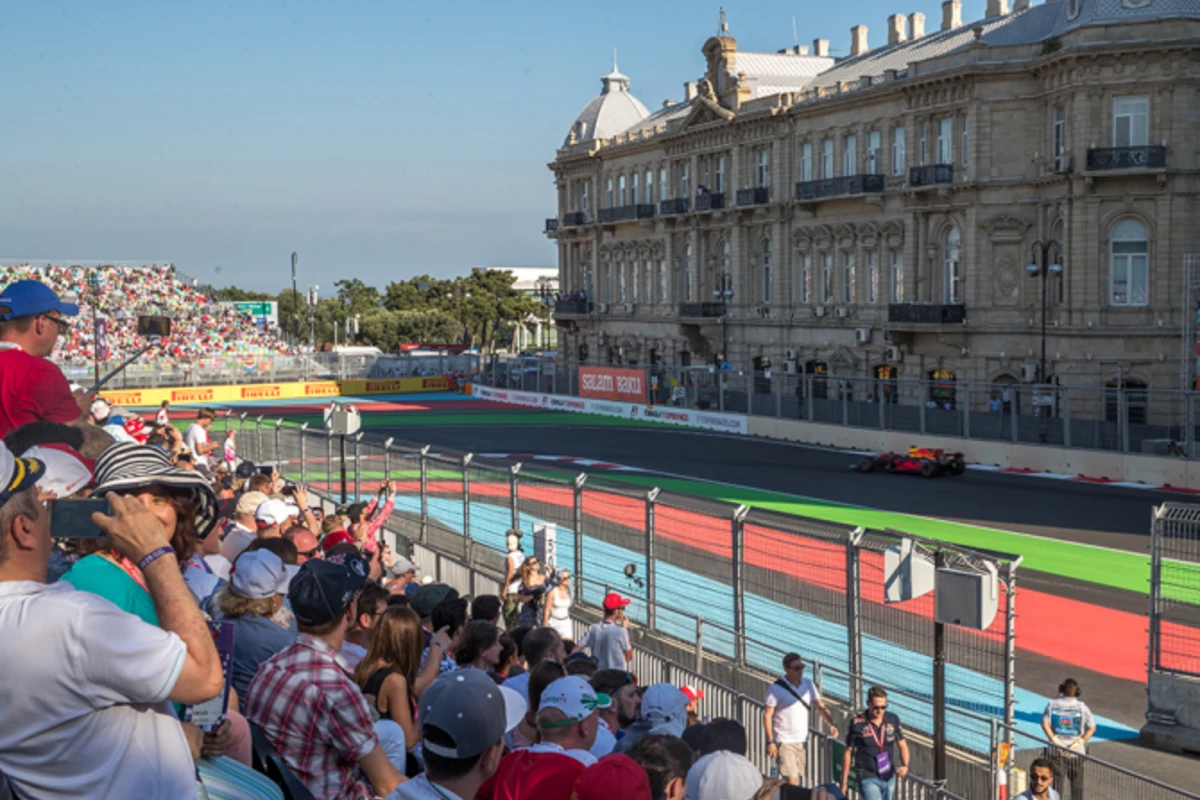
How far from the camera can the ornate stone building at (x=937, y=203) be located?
4350 cm

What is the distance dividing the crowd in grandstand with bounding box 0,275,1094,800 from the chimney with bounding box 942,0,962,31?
185ft

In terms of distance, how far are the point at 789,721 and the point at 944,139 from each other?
43690 mm

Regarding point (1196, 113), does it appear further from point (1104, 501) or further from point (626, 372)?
point (626, 372)

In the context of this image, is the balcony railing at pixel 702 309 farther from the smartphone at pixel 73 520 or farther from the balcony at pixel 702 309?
the smartphone at pixel 73 520

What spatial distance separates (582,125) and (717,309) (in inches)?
1018

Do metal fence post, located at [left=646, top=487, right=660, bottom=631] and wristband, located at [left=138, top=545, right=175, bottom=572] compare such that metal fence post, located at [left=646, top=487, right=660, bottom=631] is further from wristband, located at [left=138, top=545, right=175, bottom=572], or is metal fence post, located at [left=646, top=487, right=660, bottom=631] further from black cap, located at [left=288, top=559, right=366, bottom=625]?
wristband, located at [left=138, top=545, right=175, bottom=572]

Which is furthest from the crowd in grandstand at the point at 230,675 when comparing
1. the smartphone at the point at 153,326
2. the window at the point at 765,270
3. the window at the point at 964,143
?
the window at the point at 765,270

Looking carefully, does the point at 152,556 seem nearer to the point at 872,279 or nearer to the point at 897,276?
the point at 897,276

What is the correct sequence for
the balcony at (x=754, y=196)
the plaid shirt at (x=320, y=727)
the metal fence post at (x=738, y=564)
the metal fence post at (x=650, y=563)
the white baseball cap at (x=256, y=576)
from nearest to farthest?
the plaid shirt at (x=320, y=727), the white baseball cap at (x=256, y=576), the metal fence post at (x=738, y=564), the metal fence post at (x=650, y=563), the balcony at (x=754, y=196)

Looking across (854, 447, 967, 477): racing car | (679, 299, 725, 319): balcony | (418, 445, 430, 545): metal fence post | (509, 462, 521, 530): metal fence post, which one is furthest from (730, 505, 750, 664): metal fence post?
(679, 299, 725, 319): balcony

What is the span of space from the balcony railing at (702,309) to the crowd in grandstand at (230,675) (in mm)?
56612

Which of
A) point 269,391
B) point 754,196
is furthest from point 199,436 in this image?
point 269,391

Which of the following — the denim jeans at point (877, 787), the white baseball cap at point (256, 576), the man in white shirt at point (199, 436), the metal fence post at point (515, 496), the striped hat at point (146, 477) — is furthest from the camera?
the man in white shirt at point (199, 436)

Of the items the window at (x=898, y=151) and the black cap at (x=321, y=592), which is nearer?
the black cap at (x=321, y=592)
